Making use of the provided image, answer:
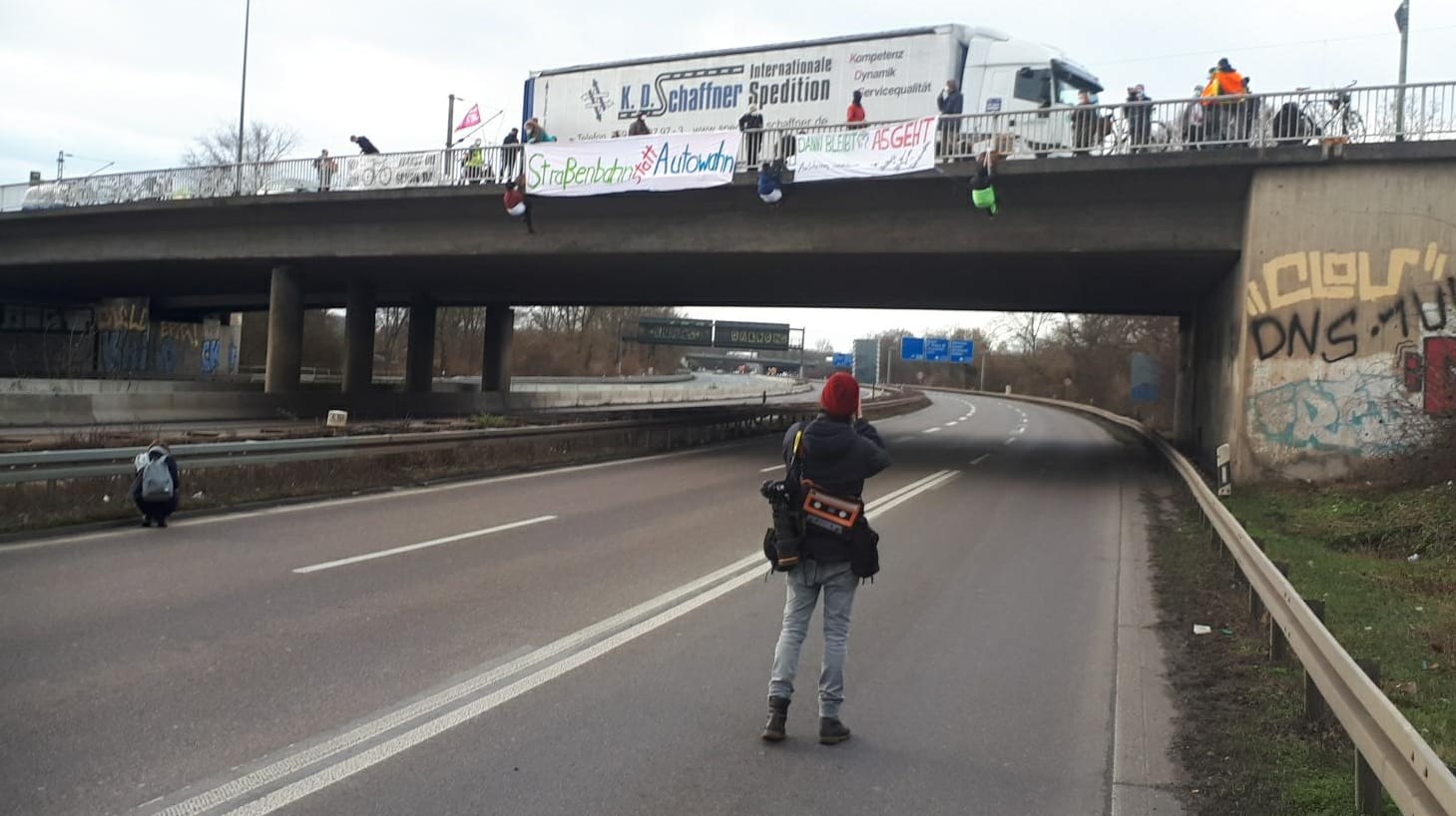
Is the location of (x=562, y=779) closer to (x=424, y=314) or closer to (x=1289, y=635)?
(x=1289, y=635)

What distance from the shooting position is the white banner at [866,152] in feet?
62.5

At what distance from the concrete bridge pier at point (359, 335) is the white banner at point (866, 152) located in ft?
59.3

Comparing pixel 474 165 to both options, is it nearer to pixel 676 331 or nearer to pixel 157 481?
pixel 157 481

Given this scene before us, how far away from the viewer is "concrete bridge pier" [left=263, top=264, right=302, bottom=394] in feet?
98.9

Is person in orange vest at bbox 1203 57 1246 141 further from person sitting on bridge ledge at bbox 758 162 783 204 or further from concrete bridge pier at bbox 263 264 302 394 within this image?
concrete bridge pier at bbox 263 264 302 394

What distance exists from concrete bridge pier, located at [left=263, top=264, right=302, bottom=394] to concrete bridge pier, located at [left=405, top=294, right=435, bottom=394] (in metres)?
7.04

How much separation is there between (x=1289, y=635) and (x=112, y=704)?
641cm

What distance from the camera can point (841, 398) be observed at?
17.6 ft

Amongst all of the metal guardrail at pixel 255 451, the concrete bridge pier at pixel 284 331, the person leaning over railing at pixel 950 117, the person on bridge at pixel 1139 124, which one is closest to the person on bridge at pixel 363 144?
the concrete bridge pier at pixel 284 331

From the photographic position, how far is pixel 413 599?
8141 mm

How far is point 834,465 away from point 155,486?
859cm

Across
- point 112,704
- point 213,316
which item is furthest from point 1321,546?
point 213,316

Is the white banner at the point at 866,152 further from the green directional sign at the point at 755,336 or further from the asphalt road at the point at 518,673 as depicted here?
the green directional sign at the point at 755,336

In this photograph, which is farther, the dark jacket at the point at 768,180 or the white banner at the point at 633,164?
the white banner at the point at 633,164
